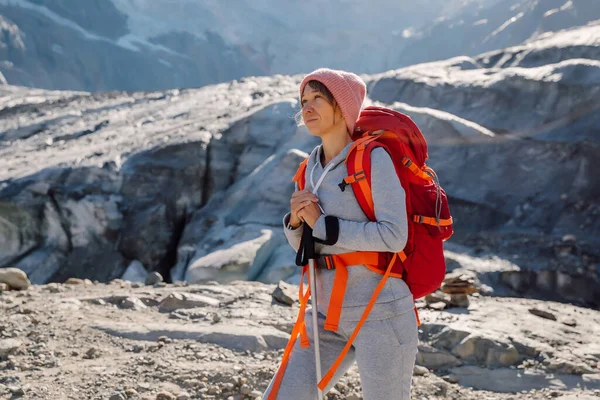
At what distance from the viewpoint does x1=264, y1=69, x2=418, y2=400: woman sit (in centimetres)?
238

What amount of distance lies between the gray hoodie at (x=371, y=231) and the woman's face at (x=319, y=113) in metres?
0.15

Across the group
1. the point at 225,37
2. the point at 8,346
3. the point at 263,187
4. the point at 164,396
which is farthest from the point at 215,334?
the point at 225,37

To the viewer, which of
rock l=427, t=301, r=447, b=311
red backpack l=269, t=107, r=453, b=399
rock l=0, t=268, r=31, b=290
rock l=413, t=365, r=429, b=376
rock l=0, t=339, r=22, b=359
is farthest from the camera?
rock l=0, t=268, r=31, b=290

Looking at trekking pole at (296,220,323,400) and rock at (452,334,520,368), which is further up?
trekking pole at (296,220,323,400)

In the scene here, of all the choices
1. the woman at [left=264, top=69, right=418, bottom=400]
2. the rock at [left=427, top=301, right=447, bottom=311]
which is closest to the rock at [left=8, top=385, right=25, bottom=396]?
the woman at [left=264, top=69, right=418, bottom=400]

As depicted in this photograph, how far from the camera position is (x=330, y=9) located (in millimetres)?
94875

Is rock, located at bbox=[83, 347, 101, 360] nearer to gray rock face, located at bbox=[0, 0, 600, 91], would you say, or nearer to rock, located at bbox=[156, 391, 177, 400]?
rock, located at bbox=[156, 391, 177, 400]

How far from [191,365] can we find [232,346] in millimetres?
542

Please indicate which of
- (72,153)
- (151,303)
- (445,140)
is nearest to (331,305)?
(151,303)

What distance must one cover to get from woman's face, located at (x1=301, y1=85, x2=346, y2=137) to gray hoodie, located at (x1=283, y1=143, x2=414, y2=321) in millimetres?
151

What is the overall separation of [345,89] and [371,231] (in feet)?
2.24

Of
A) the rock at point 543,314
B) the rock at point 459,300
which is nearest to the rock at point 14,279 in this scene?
Answer: the rock at point 459,300

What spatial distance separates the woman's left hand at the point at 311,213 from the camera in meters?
2.53

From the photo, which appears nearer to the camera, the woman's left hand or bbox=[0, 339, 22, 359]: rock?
the woman's left hand
